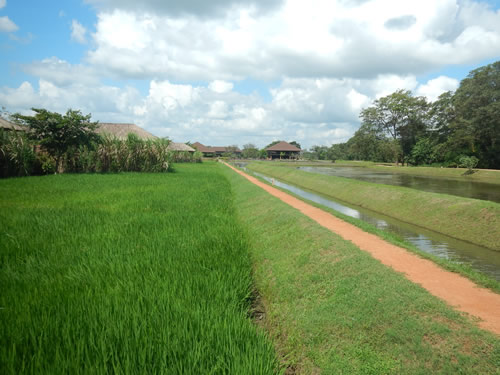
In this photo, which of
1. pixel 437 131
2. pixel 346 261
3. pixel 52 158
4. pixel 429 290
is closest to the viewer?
pixel 429 290

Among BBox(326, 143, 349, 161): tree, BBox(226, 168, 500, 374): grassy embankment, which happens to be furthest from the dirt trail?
BBox(326, 143, 349, 161): tree

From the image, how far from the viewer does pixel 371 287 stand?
13.4 feet

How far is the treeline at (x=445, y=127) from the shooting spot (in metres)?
31.5

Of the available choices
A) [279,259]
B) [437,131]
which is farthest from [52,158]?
[437,131]

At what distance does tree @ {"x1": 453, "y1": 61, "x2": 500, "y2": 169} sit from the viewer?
30.4 meters

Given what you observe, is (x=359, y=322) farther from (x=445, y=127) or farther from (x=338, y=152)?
(x=338, y=152)

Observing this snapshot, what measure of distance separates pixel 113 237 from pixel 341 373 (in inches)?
192

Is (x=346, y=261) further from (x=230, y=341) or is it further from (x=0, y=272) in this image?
(x=0, y=272)

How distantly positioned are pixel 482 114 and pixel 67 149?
3908 cm

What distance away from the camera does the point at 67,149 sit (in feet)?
68.2

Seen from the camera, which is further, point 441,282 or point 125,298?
point 441,282

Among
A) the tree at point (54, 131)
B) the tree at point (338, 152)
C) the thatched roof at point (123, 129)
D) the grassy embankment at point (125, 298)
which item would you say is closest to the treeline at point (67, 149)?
the tree at point (54, 131)

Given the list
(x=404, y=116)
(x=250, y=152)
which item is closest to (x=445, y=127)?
(x=404, y=116)

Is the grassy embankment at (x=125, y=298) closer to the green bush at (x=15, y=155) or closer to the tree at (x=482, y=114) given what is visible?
the green bush at (x=15, y=155)
